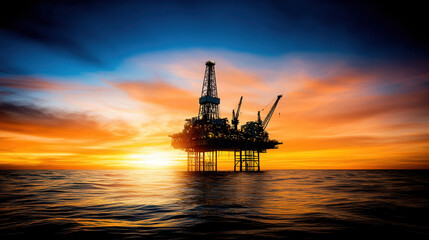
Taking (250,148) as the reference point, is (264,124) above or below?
above

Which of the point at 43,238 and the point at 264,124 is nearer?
the point at 43,238

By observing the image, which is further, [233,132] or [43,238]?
[233,132]

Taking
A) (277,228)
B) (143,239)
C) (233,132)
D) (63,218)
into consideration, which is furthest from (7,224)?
(233,132)

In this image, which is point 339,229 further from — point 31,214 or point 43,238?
point 31,214

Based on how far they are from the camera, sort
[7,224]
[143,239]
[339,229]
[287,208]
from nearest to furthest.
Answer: [143,239] < [339,229] < [7,224] < [287,208]

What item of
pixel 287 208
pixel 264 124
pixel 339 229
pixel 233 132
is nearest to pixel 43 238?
pixel 339 229

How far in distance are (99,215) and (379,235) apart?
12178mm

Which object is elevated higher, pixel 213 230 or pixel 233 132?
pixel 233 132

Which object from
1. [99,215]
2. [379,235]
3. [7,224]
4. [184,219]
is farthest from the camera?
[99,215]

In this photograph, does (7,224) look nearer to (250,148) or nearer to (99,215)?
(99,215)

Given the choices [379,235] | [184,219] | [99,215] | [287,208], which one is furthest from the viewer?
[287,208]

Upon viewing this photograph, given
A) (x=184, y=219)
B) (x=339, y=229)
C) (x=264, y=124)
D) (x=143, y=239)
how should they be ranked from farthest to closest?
(x=264, y=124)
(x=184, y=219)
(x=339, y=229)
(x=143, y=239)

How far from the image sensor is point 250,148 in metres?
82.0

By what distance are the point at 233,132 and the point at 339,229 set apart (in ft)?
225
